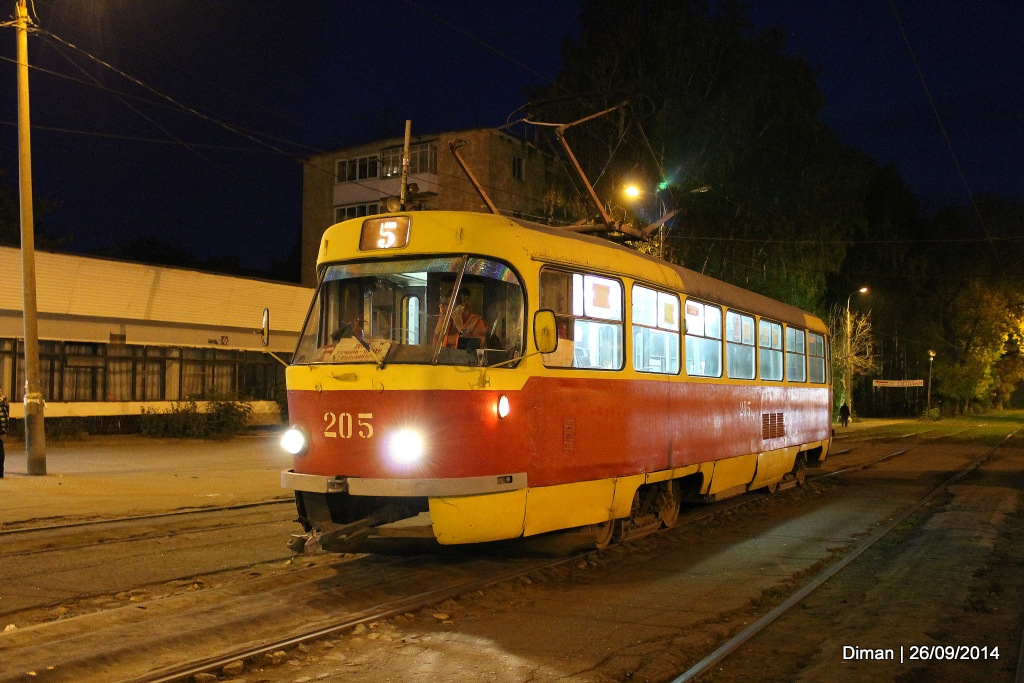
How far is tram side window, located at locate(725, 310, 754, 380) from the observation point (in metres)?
12.3

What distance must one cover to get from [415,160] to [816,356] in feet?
97.6

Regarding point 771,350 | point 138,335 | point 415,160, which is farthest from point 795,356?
point 415,160

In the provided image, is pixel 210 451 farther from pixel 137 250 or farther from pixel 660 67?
pixel 137 250

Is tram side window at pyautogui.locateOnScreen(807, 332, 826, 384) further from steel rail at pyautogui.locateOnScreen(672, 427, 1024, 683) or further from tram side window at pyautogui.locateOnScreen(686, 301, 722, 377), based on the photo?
tram side window at pyautogui.locateOnScreen(686, 301, 722, 377)

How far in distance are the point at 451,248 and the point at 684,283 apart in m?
4.06

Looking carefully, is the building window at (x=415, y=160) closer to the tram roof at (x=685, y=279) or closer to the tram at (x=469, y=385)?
the tram roof at (x=685, y=279)

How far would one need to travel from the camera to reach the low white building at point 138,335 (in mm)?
26469

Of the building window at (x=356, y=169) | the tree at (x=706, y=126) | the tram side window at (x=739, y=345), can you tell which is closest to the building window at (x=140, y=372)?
the building window at (x=356, y=169)

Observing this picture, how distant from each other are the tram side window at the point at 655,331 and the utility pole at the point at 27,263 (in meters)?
12.7

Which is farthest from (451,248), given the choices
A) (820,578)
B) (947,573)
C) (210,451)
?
(210,451)

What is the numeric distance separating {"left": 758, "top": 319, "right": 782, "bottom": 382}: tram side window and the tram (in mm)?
4598

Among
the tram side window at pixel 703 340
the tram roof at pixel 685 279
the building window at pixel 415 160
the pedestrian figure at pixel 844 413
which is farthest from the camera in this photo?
the pedestrian figure at pixel 844 413

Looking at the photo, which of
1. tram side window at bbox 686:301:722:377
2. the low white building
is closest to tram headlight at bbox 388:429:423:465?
tram side window at bbox 686:301:722:377

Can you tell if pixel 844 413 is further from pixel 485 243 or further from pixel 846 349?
pixel 485 243
